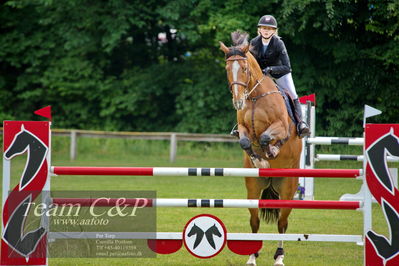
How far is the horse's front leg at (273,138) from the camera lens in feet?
18.1

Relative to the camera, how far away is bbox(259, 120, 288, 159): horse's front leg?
18.1ft

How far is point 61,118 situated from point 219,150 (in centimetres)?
594

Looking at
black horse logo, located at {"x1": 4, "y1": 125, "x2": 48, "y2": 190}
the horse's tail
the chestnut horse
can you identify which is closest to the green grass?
the horse's tail

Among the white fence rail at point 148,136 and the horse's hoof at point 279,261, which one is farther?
the white fence rail at point 148,136

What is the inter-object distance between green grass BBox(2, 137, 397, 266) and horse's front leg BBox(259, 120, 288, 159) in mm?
1033

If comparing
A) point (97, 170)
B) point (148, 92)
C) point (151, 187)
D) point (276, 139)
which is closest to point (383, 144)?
point (276, 139)

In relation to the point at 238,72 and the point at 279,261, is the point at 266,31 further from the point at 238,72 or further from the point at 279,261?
the point at 279,261

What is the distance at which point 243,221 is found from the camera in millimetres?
8117

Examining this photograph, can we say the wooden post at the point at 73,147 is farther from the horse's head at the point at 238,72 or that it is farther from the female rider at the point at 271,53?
the horse's head at the point at 238,72

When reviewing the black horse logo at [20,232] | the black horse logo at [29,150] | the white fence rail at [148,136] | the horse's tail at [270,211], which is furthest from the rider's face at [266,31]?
the white fence rail at [148,136]

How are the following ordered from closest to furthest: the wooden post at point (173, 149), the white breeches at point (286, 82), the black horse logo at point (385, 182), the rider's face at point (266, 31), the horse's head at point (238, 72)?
the black horse logo at point (385, 182)
the horse's head at point (238, 72)
the rider's face at point (266, 31)
the white breeches at point (286, 82)
the wooden post at point (173, 149)

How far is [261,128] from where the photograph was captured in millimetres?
5641

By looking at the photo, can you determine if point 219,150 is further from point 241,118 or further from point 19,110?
point 241,118

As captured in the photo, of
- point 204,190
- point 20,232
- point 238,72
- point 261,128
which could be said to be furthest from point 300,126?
point 204,190
